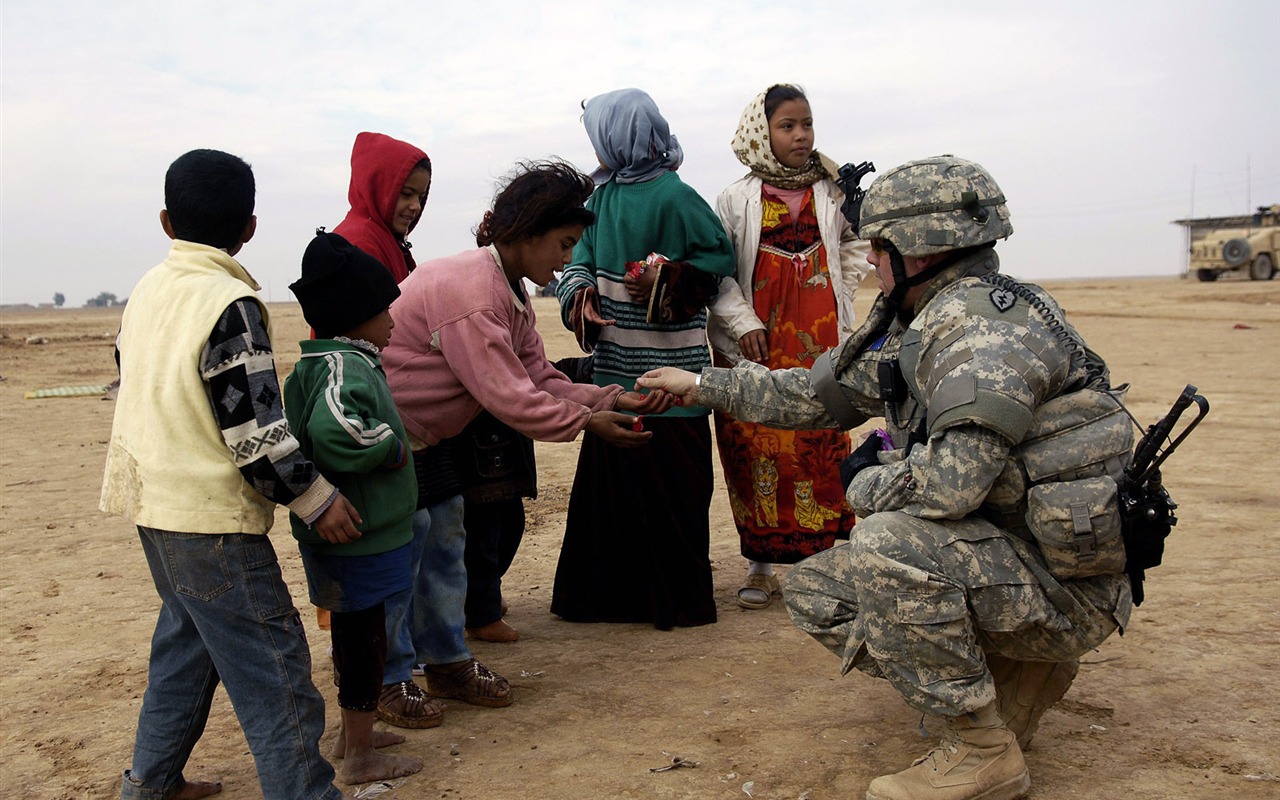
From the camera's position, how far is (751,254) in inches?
205

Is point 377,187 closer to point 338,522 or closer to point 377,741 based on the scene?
point 338,522

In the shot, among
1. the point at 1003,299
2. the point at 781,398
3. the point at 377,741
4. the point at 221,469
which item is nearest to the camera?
the point at 221,469

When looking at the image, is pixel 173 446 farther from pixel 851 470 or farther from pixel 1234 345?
pixel 1234 345

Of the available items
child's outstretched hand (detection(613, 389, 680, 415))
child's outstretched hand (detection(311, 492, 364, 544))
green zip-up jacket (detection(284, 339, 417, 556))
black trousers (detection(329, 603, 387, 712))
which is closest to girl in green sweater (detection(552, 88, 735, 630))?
child's outstretched hand (detection(613, 389, 680, 415))

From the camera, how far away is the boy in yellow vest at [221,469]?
2891mm

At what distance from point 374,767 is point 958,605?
5.96 feet

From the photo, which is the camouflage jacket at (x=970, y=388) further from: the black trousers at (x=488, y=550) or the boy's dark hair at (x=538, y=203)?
the black trousers at (x=488, y=550)

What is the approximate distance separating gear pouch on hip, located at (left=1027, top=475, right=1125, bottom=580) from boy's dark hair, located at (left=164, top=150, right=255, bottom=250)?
2.37 metres

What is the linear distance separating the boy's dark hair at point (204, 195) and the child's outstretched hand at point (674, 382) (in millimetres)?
1705

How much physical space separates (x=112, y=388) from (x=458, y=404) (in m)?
12.4

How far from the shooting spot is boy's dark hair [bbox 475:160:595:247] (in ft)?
13.4

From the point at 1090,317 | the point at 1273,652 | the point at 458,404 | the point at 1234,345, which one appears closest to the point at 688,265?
the point at 458,404

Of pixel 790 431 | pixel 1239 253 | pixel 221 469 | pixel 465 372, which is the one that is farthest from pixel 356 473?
pixel 1239 253

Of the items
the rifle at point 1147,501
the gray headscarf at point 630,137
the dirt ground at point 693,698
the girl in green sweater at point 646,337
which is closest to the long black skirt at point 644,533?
the girl in green sweater at point 646,337
